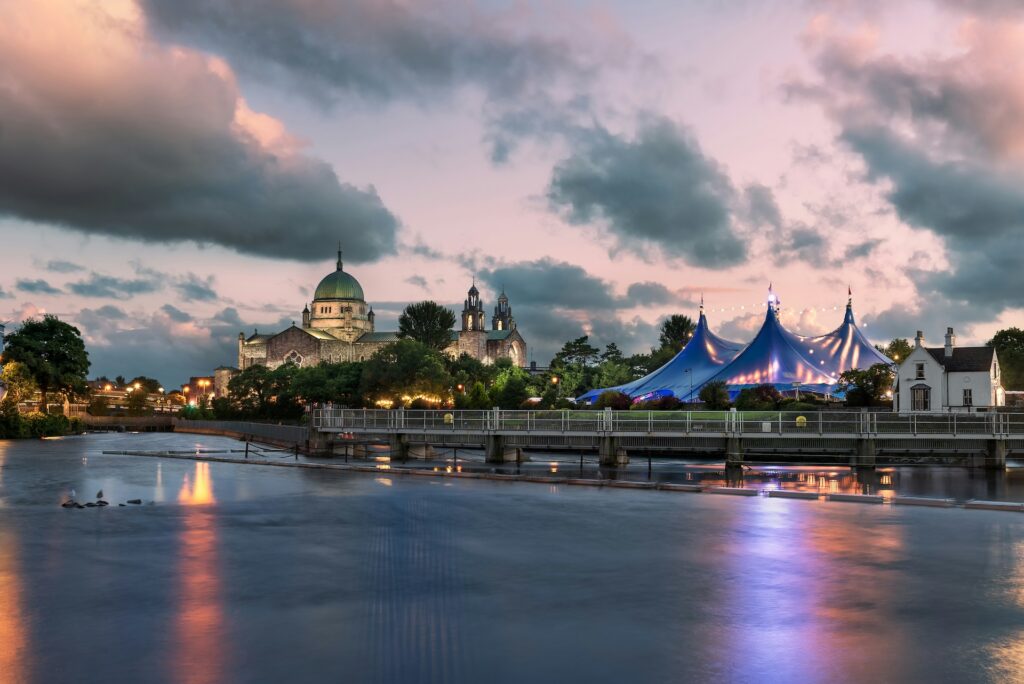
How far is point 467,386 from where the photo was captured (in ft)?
360

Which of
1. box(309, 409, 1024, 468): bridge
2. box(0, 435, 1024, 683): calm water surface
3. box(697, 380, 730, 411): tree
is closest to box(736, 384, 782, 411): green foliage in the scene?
box(697, 380, 730, 411): tree

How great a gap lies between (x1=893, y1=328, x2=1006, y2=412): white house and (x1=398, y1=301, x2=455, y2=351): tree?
95.3m

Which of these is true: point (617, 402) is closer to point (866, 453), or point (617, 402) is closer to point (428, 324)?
point (866, 453)

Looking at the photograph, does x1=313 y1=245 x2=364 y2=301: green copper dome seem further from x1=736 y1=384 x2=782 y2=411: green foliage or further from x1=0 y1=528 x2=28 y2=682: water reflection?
x1=0 y1=528 x2=28 y2=682: water reflection

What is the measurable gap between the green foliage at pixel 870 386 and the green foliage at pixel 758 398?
491 cm

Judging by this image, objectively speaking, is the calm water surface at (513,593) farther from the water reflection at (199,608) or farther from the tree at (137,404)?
the tree at (137,404)

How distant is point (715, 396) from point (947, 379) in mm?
14798

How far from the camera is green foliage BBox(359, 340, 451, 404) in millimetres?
87250

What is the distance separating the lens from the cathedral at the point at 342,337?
14638 centimetres

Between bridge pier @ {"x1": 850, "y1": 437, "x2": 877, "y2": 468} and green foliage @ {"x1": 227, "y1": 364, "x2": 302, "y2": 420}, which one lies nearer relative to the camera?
bridge pier @ {"x1": 850, "y1": 437, "x2": 877, "y2": 468}

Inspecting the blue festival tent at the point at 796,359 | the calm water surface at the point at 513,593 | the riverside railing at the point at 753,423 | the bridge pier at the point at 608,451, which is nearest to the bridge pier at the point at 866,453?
the riverside railing at the point at 753,423

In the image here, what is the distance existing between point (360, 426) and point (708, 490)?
26.1 meters

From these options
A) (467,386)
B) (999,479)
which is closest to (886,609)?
(999,479)

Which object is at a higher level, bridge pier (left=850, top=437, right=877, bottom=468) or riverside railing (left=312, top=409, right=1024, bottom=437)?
riverside railing (left=312, top=409, right=1024, bottom=437)
